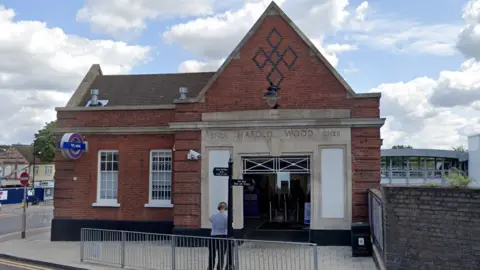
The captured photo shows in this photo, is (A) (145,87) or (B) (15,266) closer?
(B) (15,266)

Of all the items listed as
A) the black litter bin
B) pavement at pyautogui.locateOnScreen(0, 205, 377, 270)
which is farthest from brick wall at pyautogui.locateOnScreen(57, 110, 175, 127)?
the black litter bin

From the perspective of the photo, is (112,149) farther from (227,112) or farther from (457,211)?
(457,211)

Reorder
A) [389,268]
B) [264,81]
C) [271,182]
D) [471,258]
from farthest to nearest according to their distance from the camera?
[271,182] < [264,81] < [389,268] < [471,258]

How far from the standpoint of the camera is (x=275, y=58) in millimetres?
16031

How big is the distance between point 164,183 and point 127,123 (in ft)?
9.29

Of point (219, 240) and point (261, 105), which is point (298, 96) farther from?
point (219, 240)

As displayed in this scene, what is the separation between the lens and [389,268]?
32.9ft

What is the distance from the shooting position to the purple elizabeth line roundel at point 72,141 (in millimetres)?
17875

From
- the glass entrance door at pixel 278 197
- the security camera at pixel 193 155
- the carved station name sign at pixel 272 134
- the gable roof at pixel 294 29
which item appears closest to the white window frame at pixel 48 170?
the glass entrance door at pixel 278 197

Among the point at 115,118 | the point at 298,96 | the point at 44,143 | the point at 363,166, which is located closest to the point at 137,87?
the point at 115,118

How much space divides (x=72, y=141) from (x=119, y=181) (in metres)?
2.40

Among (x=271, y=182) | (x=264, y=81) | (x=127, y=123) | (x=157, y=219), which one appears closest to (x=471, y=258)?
(x=264, y=81)

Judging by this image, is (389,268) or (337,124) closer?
(389,268)

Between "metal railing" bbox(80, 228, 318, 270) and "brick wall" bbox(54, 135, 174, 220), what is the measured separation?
12.9 feet
